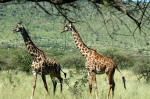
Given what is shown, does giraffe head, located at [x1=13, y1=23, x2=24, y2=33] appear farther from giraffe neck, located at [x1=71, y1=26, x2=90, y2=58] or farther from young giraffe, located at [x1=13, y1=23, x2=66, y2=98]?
giraffe neck, located at [x1=71, y1=26, x2=90, y2=58]

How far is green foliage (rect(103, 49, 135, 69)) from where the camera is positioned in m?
26.8

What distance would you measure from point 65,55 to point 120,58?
622cm

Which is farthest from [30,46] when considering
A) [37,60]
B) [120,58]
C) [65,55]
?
[65,55]

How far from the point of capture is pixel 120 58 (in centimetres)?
2739

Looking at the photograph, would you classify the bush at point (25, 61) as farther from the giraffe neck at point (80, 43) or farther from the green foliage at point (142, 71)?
the giraffe neck at point (80, 43)

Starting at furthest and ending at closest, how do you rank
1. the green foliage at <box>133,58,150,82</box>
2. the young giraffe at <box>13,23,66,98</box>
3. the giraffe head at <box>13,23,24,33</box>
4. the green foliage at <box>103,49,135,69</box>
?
the green foliage at <box>103,49,135,69</box> < the green foliage at <box>133,58,150,82</box> < the young giraffe at <box>13,23,66,98</box> < the giraffe head at <box>13,23,24,33</box>

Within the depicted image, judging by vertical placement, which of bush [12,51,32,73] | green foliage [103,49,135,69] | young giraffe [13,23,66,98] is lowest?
green foliage [103,49,135,69]

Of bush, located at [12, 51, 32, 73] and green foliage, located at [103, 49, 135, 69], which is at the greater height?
bush, located at [12, 51, 32, 73]

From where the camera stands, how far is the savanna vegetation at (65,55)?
8648 mm

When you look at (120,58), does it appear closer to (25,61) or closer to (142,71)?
(142,71)

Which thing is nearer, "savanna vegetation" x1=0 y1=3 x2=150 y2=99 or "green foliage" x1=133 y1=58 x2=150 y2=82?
"savanna vegetation" x1=0 y1=3 x2=150 y2=99

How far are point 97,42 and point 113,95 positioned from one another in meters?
58.6

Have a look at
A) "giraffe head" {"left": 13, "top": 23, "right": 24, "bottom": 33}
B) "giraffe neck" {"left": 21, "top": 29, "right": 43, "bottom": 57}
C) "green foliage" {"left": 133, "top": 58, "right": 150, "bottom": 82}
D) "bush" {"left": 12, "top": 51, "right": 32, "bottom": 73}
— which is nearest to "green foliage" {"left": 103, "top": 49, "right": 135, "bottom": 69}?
"green foliage" {"left": 133, "top": 58, "right": 150, "bottom": 82}

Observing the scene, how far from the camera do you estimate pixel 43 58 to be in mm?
9203
